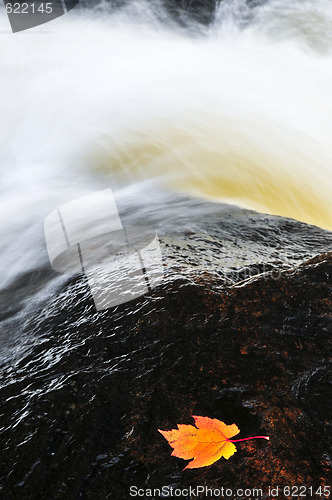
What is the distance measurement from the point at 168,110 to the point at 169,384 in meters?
6.19

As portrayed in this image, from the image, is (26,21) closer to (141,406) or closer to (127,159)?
(127,159)

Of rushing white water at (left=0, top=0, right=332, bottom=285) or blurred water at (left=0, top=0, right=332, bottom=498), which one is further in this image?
rushing white water at (left=0, top=0, right=332, bottom=285)

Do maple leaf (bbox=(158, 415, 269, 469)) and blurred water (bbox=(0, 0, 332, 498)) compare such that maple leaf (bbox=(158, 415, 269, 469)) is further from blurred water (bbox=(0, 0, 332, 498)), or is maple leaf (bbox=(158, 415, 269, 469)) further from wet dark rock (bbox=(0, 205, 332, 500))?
blurred water (bbox=(0, 0, 332, 498))

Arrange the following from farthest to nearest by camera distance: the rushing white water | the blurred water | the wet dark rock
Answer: the rushing white water → the blurred water → the wet dark rock

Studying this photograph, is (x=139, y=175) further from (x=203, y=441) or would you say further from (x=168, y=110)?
(x=203, y=441)

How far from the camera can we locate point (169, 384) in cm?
177

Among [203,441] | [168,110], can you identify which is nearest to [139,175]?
[168,110]

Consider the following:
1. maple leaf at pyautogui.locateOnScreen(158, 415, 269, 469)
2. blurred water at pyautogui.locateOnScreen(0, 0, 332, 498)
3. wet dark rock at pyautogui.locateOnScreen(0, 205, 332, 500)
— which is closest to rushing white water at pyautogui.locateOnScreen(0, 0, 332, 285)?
blurred water at pyautogui.locateOnScreen(0, 0, 332, 498)

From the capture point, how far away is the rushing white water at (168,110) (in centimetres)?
531

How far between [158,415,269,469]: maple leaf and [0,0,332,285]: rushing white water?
2.19m

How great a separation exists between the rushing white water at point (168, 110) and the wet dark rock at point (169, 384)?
153cm

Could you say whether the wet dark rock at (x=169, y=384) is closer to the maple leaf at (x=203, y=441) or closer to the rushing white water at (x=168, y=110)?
the maple leaf at (x=203, y=441)

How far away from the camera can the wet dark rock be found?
149 cm

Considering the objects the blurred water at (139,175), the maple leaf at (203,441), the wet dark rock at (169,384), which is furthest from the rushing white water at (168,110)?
the maple leaf at (203,441)
